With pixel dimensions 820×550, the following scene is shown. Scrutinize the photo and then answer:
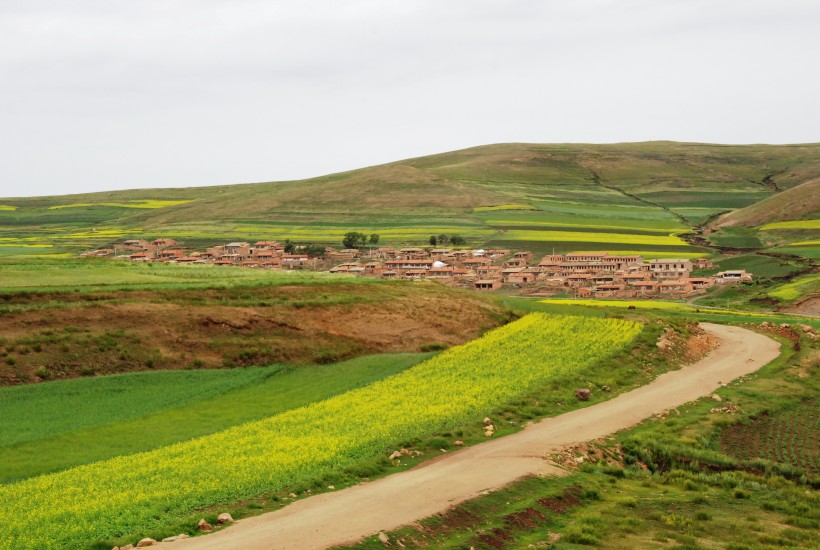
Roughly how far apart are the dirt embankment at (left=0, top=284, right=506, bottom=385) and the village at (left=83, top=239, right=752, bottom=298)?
47.3 m

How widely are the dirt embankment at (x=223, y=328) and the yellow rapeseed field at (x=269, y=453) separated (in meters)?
5.80

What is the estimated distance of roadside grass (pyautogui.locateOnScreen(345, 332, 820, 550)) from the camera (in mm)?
21484

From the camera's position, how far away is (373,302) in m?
50.2

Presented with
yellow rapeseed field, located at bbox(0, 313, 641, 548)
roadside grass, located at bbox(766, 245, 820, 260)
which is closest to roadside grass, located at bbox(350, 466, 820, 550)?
yellow rapeseed field, located at bbox(0, 313, 641, 548)

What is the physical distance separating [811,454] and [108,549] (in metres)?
22.9

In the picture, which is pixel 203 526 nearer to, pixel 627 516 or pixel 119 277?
pixel 627 516

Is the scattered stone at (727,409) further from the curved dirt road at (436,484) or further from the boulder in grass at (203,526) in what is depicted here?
the boulder in grass at (203,526)

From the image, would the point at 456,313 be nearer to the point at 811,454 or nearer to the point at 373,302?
the point at 373,302

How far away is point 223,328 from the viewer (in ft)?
143

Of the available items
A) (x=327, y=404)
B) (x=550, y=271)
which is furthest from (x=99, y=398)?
(x=550, y=271)

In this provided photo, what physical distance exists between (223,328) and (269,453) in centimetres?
1825

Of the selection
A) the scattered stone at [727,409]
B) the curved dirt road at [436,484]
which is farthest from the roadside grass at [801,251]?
the scattered stone at [727,409]

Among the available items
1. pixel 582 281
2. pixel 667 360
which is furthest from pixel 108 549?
pixel 582 281

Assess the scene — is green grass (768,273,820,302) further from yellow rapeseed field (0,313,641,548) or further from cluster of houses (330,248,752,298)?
yellow rapeseed field (0,313,641,548)
